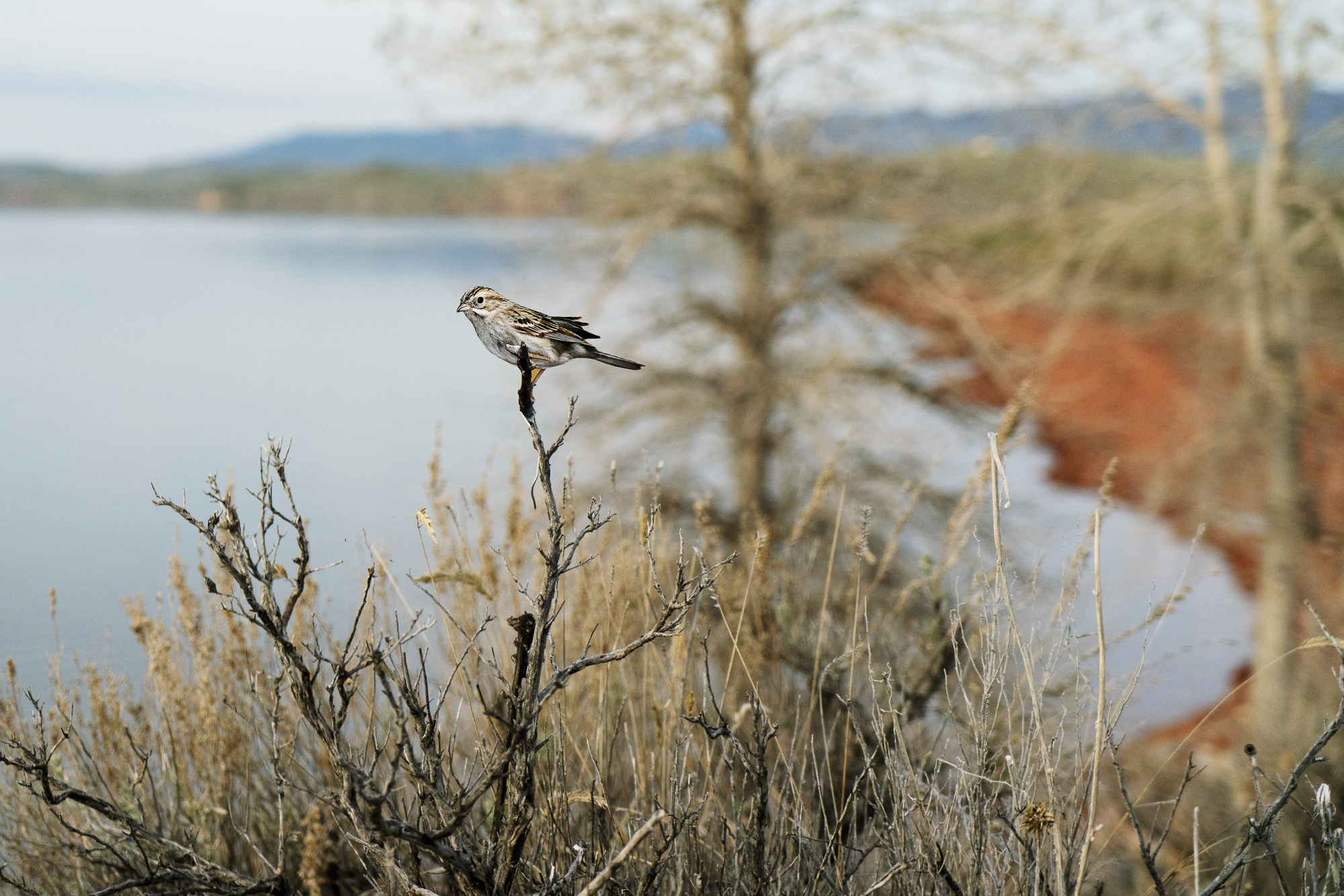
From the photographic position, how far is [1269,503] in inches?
327

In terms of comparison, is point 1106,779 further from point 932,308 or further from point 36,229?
point 36,229

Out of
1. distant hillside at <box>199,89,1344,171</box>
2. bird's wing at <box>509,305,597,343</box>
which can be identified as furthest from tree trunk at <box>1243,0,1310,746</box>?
bird's wing at <box>509,305,597,343</box>

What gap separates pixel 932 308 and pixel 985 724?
23.5 ft

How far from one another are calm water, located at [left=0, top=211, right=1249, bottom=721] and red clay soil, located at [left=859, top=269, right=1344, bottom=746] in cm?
55

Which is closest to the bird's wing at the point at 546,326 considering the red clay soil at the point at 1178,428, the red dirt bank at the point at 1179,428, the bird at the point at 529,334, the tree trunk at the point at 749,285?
the bird at the point at 529,334

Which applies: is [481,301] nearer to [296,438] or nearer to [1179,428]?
[296,438]

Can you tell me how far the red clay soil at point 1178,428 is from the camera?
841 cm

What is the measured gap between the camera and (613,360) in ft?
4.80

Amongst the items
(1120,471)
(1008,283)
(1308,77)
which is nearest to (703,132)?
(1008,283)

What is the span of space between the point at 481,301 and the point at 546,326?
0.13m

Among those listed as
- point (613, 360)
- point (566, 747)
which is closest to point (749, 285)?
point (566, 747)

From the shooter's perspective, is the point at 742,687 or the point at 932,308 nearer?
the point at 742,687

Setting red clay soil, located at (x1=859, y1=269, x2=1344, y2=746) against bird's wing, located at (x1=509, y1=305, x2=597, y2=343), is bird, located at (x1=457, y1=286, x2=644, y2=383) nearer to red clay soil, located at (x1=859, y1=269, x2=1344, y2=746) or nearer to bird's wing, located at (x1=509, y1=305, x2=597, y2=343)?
bird's wing, located at (x1=509, y1=305, x2=597, y2=343)

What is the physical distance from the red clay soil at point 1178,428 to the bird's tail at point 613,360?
2.11m
